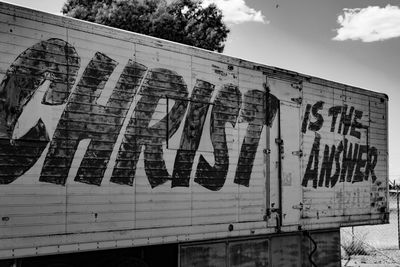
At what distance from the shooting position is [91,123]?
5.68m

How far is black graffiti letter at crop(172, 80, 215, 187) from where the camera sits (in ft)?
21.6

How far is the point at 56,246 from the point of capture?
527 centimetres

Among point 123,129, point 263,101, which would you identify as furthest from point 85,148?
point 263,101

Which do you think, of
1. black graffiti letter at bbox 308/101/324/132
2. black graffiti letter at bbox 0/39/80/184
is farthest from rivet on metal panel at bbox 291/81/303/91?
black graffiti letter at bbox 0/39/80/184

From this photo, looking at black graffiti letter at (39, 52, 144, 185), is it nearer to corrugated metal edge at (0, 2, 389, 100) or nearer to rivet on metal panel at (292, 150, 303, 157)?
corrugated metal edge at (0, 2, 389, 100)

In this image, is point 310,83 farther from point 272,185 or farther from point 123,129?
point 123,129

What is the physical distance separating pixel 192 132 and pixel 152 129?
2.31 feet

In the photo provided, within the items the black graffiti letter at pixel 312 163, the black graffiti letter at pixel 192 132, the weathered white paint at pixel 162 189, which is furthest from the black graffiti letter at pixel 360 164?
the black graffiti letter at pixel 192 132

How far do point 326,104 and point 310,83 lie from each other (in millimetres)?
571

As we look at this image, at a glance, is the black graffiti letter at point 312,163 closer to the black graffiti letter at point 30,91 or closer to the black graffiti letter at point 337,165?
the black graffiti letter at point 337,165

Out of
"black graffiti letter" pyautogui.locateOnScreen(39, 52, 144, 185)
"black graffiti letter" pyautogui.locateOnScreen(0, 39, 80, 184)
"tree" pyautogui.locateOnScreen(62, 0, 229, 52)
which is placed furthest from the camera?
"tree" pyautogui.locateOnScreen(62, 0, 229, 52)

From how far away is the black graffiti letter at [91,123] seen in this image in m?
5.37

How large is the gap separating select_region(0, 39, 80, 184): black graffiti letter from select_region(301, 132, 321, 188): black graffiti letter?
4591mm

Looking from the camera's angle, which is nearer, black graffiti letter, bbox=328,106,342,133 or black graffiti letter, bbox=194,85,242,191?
black graffiti letter, bbox=194,85,242,191
